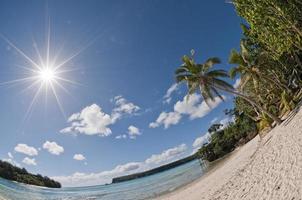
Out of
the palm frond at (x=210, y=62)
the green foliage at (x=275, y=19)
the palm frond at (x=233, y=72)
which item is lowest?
the green foliage at (x=275, y=19)

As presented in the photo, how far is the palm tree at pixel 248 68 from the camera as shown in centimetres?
2439

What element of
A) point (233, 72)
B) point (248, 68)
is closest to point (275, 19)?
point (248, 68)

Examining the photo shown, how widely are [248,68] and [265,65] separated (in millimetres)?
2298

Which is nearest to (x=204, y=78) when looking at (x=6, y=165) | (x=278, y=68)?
(x=278, y=68)

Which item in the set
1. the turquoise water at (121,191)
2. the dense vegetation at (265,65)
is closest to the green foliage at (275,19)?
the dense vegetation at (265,65)

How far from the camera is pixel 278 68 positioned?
2556 cm

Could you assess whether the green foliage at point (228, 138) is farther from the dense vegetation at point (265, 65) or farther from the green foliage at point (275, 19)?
the green foliage at point (275, 19)

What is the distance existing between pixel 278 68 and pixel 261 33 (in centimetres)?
942

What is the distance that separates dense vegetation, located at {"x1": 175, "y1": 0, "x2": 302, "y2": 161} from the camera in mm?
15555

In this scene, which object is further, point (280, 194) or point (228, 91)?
point (228, 91)

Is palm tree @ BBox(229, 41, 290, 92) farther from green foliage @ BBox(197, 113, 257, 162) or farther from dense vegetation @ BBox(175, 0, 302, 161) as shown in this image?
green foliage @ BBox(197, 113, 257, 162)

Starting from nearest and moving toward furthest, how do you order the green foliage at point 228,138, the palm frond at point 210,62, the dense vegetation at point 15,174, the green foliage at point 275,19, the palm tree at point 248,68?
the green foliage at point 275,19, the palm frond at point 210,62, the palm tree at point 248,68, the dense vegetation at point 15,174, the green foliage at point 228,138

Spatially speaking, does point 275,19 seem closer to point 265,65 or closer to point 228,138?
point 265,65

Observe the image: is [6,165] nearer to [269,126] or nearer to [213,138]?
[269,126]
